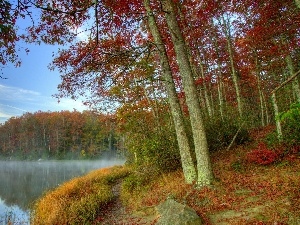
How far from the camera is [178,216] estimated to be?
574cm

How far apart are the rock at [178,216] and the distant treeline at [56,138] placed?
7023cm

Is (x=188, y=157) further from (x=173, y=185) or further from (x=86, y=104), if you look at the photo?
(x=86, y=104)

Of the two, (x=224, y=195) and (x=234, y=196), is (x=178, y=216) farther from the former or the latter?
(x=234, y=196)

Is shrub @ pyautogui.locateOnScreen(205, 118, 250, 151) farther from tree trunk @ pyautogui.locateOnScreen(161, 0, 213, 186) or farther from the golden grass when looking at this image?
the golden grass

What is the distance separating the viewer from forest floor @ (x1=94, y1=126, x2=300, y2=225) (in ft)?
17.9

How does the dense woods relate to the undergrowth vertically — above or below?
above

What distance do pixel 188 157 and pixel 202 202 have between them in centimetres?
202

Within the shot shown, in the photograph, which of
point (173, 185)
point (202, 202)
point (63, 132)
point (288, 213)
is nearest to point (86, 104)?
point (173, 185)

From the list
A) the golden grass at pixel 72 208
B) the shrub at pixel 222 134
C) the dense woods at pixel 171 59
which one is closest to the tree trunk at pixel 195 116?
the dense woods at pixel 171 59

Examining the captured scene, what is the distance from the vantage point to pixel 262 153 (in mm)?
9523

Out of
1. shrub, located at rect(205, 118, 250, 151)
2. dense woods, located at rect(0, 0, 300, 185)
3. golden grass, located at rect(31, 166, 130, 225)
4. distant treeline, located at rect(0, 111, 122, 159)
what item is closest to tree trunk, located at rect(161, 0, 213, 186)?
dense woods, located at rect(0, 0, 300, 185)

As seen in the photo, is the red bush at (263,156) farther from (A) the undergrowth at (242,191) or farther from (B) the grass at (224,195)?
(B) the grass at (224,195)

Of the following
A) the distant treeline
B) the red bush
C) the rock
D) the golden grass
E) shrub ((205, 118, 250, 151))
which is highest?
the distant treeline

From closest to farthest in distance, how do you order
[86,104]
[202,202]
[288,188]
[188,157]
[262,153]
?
1. [288,188]
2. [202,202]
3. [188,157]
4. [262,153]
5. [86,104]
